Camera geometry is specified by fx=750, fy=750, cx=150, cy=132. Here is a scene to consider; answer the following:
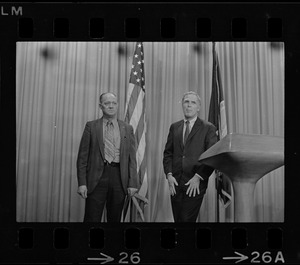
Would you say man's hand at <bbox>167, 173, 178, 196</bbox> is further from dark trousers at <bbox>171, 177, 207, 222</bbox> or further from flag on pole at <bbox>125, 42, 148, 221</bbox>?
flag on pole at <bbox>125, 42, 148, 221</bbox>

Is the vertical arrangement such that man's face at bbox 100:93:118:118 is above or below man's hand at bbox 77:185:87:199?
above

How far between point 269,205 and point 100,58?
4.34 ft

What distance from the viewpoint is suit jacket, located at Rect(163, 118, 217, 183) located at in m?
4.41

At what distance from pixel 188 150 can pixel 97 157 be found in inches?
21.2

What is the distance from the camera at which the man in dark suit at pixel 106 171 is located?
4.42 m

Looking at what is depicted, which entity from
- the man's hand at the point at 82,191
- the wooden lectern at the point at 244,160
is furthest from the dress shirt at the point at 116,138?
the wooden lectern at the point at 244,160

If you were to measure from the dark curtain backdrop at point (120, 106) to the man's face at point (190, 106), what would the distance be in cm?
4
